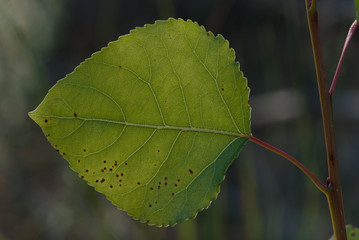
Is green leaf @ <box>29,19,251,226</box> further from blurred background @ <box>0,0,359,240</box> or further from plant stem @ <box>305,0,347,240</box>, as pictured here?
blurred background @ <box>0,0,359,240</box>

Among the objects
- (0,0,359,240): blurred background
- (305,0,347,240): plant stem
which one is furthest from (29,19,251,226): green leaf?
(0,0,359,240): blurred background

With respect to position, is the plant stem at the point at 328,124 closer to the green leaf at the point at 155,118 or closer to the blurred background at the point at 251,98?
the green leaf at the point at 155,118

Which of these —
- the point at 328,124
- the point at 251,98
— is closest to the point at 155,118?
the point at 328,124

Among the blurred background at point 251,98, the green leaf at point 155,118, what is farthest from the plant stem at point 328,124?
the blurred background at point 251,98

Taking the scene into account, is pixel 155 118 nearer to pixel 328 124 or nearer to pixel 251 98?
pixel 328 124

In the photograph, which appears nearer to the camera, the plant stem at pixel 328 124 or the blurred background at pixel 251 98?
the plant stem at pixel 328 124

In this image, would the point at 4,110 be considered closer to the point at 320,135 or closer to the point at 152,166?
the point at 320,135
